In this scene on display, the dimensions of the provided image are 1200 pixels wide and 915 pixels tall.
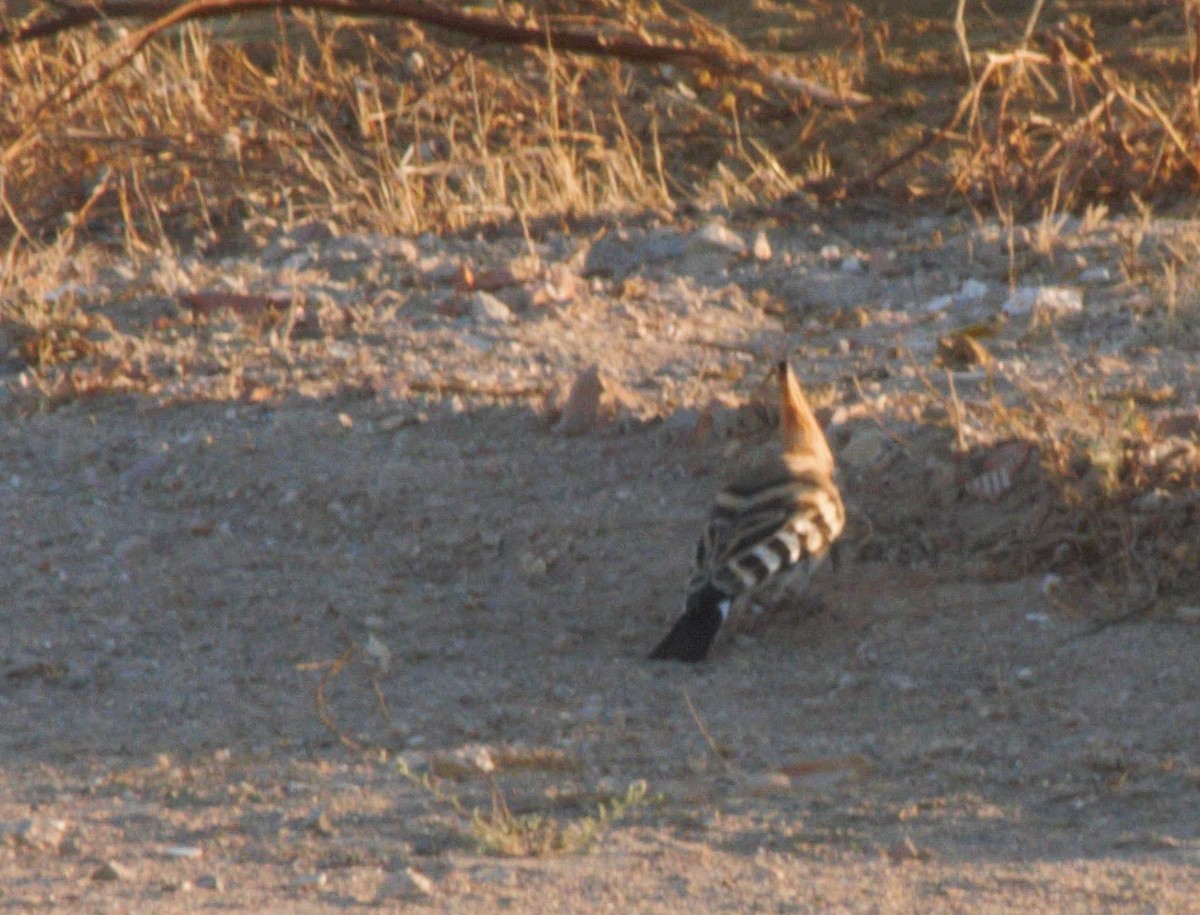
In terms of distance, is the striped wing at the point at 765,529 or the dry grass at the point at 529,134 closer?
the striped wing at the point at 765,529

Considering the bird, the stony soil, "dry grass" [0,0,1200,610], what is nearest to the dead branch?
"dry grass" [0,0,1200,610]

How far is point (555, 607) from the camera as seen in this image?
18.1 ft

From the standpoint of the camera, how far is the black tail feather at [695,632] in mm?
5121

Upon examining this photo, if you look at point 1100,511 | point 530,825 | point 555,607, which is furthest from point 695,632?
point 530,825

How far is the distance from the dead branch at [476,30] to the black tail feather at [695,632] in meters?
5.00

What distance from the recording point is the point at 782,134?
11.4m

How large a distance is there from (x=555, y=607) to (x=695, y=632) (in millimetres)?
526

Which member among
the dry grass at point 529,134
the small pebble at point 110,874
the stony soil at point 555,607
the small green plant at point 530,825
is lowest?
the dry grass at point 529,134

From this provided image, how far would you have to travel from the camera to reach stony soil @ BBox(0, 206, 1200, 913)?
3871mm

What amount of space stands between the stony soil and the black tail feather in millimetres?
80

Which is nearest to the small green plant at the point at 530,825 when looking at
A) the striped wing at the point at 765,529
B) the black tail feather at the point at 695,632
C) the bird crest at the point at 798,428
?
the black tail feather at the point at 695,632

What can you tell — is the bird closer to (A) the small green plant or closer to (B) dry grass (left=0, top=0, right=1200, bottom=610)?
(A) the small green plant

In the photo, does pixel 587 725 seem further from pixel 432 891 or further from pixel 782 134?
pixel 782 134

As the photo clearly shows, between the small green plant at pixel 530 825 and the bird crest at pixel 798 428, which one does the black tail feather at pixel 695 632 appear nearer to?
the bird crest at pixel 798 428
